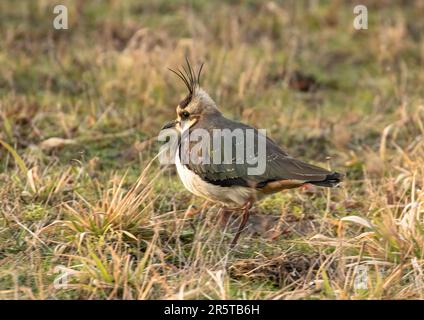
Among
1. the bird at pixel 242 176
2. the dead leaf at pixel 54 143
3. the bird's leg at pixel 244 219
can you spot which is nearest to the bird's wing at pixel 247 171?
the bird at pixel 242 176

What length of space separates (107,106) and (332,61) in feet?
9.23

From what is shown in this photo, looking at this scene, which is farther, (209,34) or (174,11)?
(174,11)

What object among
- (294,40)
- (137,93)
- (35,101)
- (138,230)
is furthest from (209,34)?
(138,230)

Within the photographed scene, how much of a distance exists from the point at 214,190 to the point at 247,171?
0.77 ft

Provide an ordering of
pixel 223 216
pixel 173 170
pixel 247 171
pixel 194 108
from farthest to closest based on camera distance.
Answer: pixel 173 170 < pixel 194 108 < pixel 223 216 < pixel 247 171

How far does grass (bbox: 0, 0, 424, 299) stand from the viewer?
468 cm

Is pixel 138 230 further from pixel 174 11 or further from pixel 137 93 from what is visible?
pixel 174 11

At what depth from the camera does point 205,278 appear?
14.8ft

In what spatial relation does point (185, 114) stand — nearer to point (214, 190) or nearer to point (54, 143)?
point (214, 190)

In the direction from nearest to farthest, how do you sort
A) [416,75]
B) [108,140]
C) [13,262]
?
[13,262] → [108,140] → [416,75]

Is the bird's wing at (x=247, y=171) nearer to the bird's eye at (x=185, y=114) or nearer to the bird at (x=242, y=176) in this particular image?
the bird at (x=242, y=176)

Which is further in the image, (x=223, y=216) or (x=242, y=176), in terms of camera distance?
(x=223, y=216)

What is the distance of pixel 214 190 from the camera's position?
526 centimetres

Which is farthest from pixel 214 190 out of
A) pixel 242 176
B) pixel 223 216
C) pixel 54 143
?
pixel 54 143
